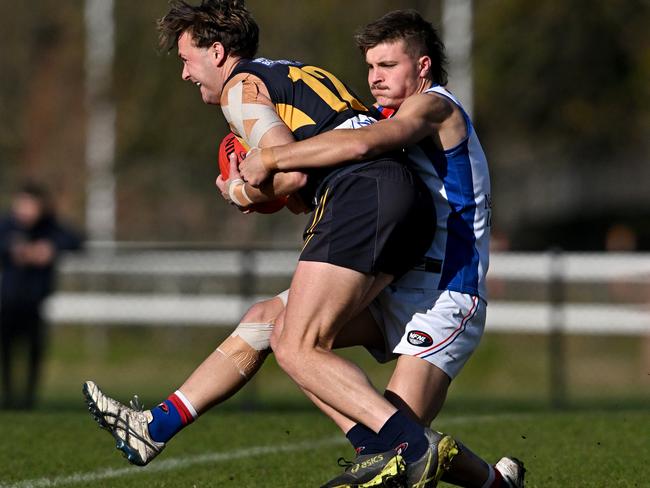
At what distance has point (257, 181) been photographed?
18.2ft

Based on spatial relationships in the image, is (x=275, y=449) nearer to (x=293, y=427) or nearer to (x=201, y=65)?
(x=293, y=427)

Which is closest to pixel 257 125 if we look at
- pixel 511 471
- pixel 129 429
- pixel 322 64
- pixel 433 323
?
pixel 433 323

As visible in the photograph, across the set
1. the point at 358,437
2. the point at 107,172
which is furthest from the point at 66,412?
the point at 107,172

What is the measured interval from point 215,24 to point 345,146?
93cm

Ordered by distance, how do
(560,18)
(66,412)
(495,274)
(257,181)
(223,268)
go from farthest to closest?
1. (560,18)
2. (223,268)
3. (495,274)
4. (66,412)
5. (257,181)

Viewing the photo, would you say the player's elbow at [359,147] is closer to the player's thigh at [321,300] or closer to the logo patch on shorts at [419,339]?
the player's thigh at [321,300]

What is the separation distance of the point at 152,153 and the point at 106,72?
175 centimetres

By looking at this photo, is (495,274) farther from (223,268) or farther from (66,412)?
(66,412)

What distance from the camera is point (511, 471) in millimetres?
5996

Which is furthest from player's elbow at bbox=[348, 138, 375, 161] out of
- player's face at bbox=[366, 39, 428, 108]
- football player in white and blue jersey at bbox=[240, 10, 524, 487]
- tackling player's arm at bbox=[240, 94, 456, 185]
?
player's face at bbox=[366, 39, 428, 108]

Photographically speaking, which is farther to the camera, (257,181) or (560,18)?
(560,18)

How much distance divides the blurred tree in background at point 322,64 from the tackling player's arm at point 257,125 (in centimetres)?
1633

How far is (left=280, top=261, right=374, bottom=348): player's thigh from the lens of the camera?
5.46m

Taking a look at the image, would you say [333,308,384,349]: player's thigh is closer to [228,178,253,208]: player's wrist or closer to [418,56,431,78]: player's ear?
[228,178,253,208]: player's wrist
